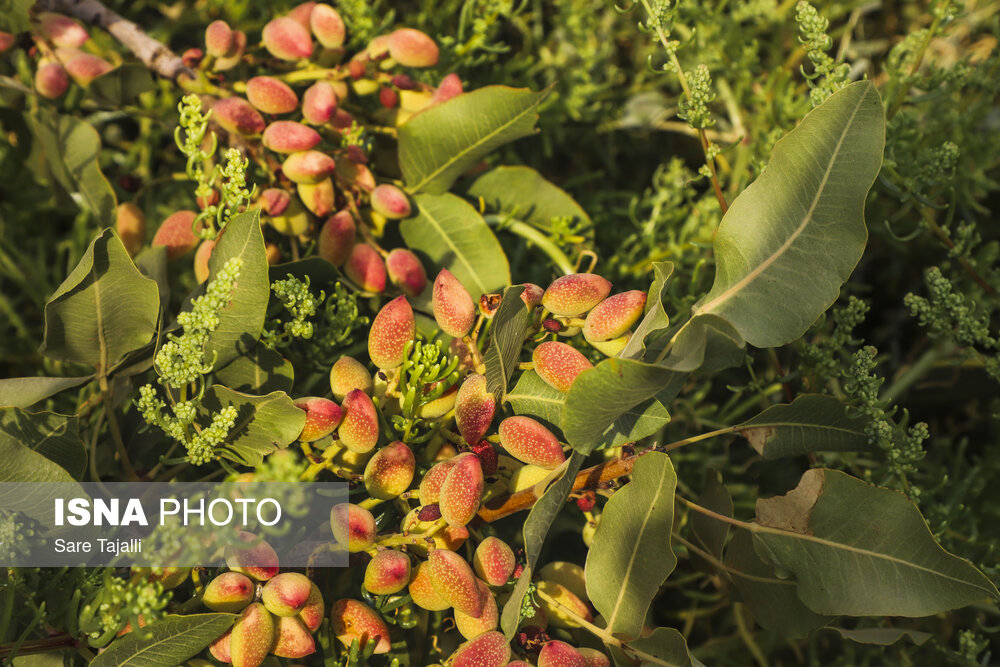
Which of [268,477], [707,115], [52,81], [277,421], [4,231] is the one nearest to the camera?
[268,477]

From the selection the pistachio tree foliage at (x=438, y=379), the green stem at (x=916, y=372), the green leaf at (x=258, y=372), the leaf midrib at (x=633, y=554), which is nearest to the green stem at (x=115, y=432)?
the pistachio tree foliage at (x=438, y=379)

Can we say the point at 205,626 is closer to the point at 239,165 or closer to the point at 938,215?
the point at 239,165

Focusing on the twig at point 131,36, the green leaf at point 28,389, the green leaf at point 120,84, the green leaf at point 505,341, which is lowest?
the green leaf at point 28,389

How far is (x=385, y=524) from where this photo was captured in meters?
0.74

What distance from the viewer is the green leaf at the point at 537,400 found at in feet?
2.26

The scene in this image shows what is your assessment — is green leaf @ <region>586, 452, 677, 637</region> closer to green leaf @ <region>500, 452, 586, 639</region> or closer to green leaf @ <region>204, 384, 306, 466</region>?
green leaf @ <region>500, 452, 586, 639</region>

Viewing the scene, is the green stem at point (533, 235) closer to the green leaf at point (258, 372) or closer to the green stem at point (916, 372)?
the green leaf at point (258, 372)

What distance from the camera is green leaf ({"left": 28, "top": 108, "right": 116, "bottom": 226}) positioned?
3.03 feet

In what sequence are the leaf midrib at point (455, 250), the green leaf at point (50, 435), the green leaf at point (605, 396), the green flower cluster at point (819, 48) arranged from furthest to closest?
the leaf midrib at point (455, 250), the green flower cluster at point (819, 48), the green leaf at point (50, 435), the green leaf at point (605, 396)

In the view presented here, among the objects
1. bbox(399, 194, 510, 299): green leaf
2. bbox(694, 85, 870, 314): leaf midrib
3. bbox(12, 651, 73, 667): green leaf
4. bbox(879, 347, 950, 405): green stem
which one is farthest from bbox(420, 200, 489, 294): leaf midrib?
bbox(879, 347, 950, 405): green stem

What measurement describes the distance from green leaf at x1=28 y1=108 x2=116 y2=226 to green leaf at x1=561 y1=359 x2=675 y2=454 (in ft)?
2.05

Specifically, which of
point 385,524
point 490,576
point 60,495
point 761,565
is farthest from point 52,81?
point 761,565

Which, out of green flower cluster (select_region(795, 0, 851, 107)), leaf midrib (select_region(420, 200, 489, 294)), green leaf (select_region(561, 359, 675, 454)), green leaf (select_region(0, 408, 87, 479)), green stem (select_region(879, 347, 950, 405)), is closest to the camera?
green leaf (select_region(561, 359, 675, 454))

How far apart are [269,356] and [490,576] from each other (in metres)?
0.29
